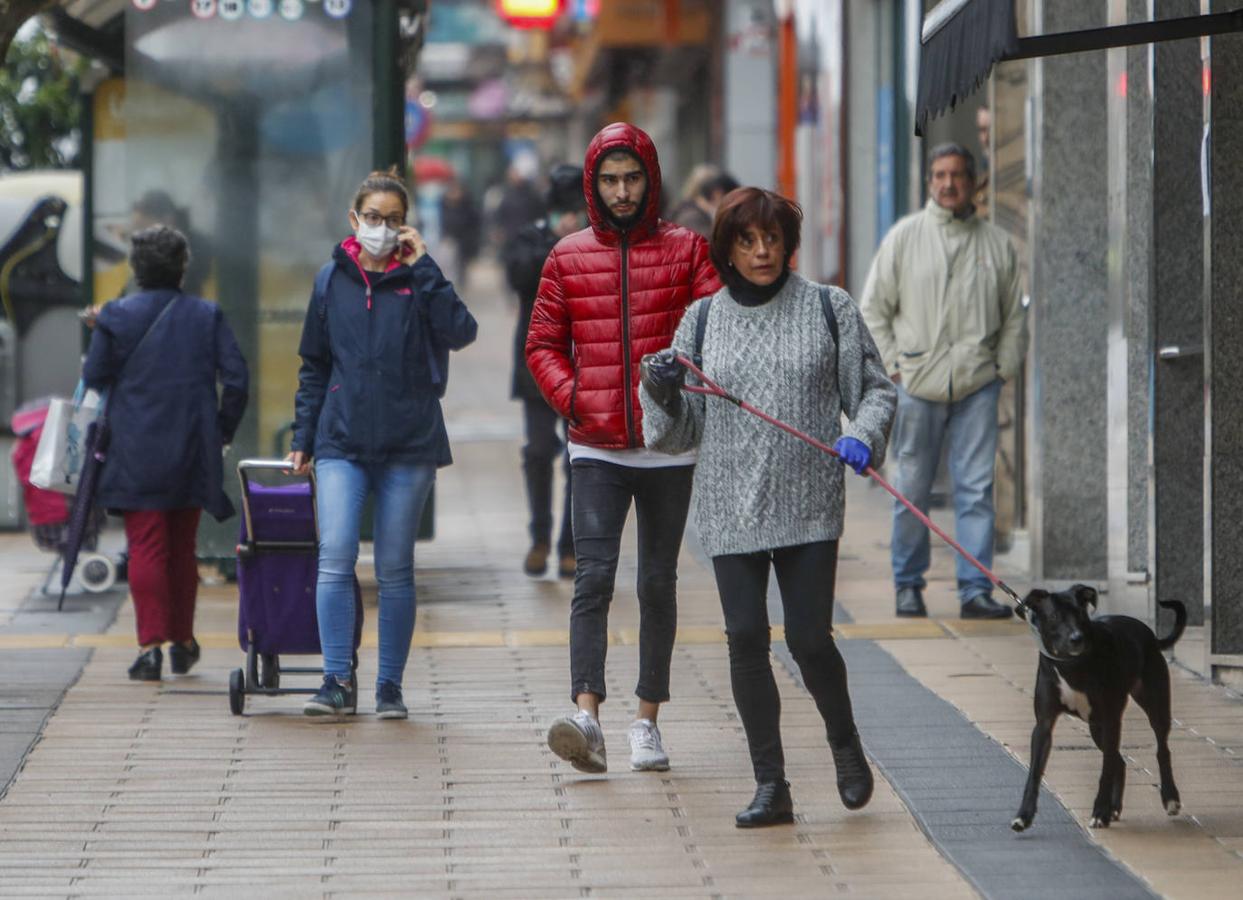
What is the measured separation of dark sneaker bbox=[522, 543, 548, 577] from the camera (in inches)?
447

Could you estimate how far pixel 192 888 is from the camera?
5.59 meters

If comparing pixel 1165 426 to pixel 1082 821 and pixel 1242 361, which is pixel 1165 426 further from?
pixel 1082 821

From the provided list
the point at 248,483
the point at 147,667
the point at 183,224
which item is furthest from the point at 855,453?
the point at 183,224

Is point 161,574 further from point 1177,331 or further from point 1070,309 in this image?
point 1070,309

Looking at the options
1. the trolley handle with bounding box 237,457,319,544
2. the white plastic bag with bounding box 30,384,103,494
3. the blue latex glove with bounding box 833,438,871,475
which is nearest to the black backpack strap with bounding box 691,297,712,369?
the blue latex glove with bounding box 833,438,871,475

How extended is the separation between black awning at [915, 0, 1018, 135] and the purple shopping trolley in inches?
97.0

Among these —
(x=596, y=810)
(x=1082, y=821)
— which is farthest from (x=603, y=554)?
(x=1082, y=821)

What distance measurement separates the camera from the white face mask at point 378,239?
25.2 feet

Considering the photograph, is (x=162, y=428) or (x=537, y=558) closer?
(x=162, y=428)

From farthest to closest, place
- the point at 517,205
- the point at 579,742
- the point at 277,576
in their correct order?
the point at 517,205 → the point at 277,576 → the point at 579,742

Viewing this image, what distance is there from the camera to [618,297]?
678 cm

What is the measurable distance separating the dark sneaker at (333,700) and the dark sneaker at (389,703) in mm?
88

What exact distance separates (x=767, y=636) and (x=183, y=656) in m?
3.17

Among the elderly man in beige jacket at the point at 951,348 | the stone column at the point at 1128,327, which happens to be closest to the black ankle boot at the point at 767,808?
the stone column at the point at 1128,327
